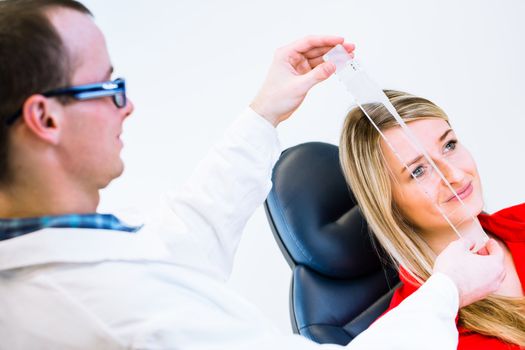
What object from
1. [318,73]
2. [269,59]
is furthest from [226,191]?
[269,59]

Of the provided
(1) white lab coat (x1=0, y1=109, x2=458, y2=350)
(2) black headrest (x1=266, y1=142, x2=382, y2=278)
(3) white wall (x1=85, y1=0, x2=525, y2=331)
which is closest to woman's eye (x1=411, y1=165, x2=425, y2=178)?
(2) black headrest (x1=266, y1=142, x2=382, y2=278)

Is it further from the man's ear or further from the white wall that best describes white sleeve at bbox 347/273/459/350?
the white wall

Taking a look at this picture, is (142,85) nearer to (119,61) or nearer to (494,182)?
(119,61)

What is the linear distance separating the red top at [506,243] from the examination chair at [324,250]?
0.12 m

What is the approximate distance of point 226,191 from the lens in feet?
3.77

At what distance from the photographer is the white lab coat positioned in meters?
0.74

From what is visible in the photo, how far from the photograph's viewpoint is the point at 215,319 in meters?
0.77

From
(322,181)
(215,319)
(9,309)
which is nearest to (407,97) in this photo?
(322,181)

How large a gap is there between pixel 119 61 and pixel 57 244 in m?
1.45

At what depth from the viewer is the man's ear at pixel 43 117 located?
732 millimetres

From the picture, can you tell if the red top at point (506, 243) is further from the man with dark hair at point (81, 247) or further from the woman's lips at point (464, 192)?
the man with dark hair at point (81, 247)

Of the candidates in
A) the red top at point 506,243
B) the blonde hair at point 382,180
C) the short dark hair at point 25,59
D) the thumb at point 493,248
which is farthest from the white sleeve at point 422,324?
the short dark hair at point 25,59

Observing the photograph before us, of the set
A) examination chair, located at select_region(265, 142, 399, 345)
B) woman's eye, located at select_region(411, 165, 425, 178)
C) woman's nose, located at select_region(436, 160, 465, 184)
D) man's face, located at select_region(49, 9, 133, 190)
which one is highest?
man's face, located at select_region(49, 9, 133, 190)

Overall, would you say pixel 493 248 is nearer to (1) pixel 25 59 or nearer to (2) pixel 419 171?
(2) pixel 419 171
